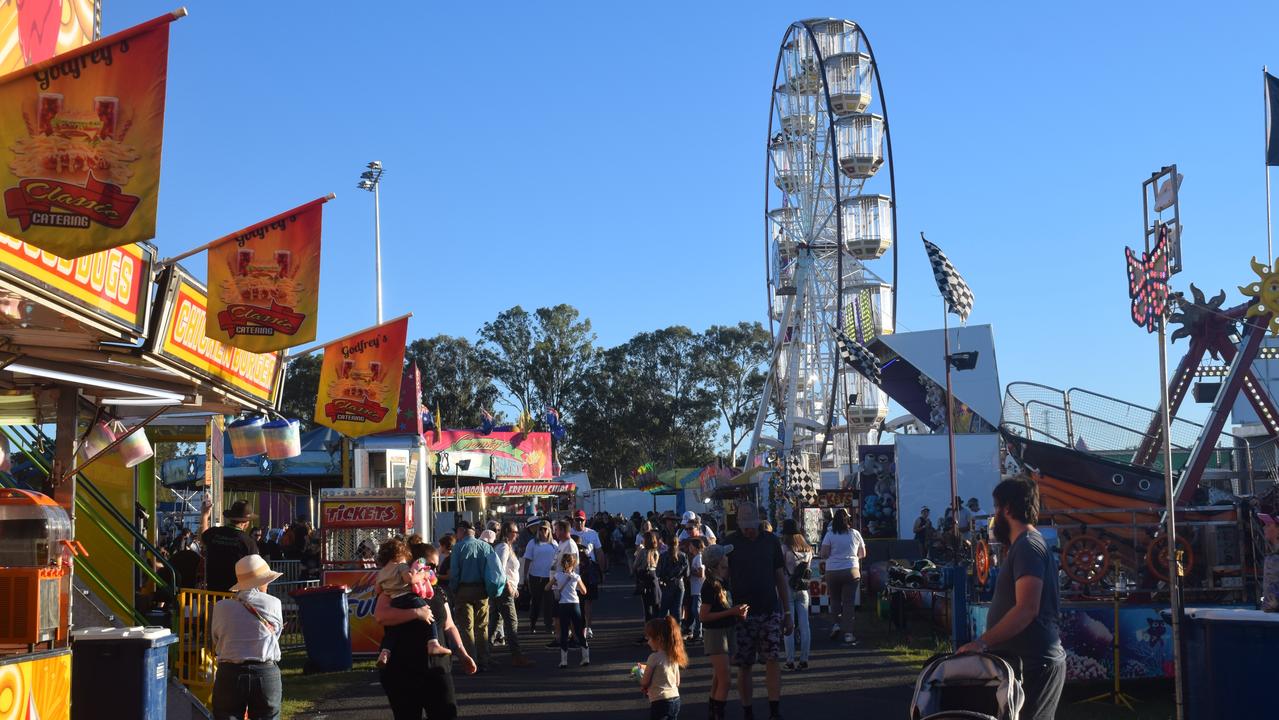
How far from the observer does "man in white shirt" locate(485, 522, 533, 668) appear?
1381 cm

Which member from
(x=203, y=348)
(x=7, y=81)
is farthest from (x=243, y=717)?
(x=7, y=81)

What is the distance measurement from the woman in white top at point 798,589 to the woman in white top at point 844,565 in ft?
2.87

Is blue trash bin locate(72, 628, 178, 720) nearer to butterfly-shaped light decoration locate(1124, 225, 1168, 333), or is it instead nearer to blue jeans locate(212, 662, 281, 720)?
blue jeans locate(212, 662, 281, 720)

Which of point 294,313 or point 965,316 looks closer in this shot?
point 294,313

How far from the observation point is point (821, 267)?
138 ft

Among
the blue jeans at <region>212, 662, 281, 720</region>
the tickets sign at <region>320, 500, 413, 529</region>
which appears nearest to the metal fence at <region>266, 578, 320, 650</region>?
the tickets sign at <region>320, 500, 413, 529</region>

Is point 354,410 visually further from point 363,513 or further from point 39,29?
point 39,29

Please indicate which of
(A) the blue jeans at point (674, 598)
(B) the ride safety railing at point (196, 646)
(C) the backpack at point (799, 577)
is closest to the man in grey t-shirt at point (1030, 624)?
(B) the ride safety railing at point (196, 646)

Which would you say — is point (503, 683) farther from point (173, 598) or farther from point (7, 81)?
point (7, 81)

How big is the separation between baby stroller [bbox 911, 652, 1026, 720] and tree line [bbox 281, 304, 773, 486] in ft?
208

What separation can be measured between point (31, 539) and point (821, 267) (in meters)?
36.6

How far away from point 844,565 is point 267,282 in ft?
26.2

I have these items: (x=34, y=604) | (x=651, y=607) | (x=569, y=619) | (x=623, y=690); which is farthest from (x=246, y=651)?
(x=651, y=607)

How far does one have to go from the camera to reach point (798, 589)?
43.3ft
